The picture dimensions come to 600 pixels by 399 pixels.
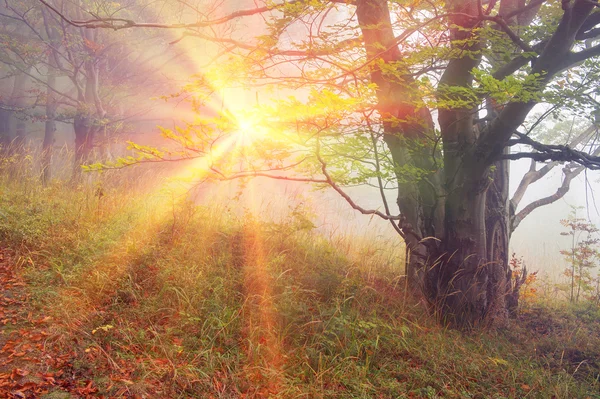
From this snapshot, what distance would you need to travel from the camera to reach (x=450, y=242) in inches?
160

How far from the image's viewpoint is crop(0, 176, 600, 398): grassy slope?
2.52m

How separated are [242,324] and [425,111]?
2890 millimetres

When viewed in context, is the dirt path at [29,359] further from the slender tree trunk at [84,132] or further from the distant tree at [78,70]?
the slender tree trunk at [84,132]

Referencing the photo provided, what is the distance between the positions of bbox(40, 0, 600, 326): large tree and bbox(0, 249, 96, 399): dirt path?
143cm

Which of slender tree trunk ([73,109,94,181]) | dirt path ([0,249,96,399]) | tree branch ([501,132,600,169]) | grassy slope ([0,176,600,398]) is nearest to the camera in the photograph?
dirt path ([0,249,96,399])

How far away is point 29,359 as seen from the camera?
92.7 inches

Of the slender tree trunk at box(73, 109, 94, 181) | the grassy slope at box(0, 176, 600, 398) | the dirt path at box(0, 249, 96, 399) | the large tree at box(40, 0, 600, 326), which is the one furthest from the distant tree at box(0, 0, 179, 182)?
the large tree at box(40, 0, 600, 326)

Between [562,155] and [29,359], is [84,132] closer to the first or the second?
[29,359]

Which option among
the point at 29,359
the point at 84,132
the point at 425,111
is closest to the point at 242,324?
the point at 29,359

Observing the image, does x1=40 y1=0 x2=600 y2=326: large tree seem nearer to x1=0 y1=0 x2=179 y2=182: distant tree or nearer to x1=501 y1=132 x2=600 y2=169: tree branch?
x1=501 y1=132 x2=600 y2=169: tree branch

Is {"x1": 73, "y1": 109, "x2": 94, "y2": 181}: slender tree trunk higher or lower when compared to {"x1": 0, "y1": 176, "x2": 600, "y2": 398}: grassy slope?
higher

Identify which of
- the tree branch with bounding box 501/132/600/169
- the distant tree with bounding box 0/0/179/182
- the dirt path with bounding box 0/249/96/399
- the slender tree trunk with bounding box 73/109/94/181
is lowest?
the dirt path with bounding box 0/249/96/399

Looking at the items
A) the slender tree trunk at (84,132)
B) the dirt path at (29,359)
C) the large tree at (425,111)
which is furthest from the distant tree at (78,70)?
the large tree at (425,111)

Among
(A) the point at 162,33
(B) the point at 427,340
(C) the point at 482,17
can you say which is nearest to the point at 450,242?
(B) the point at 427,340
